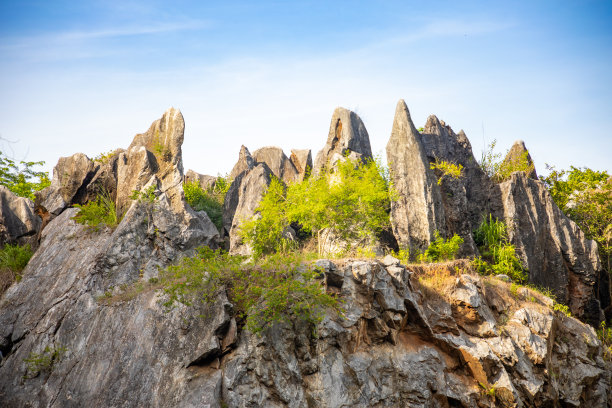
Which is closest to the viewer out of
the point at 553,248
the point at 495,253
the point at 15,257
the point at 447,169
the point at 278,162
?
the point at 495,253

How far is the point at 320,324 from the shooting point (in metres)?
12.4

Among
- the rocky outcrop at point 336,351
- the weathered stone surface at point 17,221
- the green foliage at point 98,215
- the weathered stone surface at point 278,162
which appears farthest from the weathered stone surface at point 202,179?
the rocky outcrop at point 336,351

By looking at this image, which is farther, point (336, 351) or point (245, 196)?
point (245, 196)

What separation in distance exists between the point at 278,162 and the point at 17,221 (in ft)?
41.9

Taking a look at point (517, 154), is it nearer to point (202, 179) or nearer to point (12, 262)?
point (202, 179)

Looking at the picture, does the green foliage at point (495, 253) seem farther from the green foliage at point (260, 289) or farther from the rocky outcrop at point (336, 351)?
the green foliage at point (260, 289)

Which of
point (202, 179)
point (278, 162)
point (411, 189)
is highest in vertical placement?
point (278, 162)

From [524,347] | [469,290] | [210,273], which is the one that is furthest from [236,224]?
[524,347]

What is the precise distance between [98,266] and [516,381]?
13.4 meters

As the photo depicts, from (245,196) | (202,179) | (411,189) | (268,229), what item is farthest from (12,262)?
(411,189)

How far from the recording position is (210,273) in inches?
506

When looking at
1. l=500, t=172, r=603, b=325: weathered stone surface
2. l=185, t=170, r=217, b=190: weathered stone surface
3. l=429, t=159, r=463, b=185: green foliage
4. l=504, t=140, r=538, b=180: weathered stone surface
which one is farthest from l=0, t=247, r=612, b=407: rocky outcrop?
l=185, t=170, r=217, b=190: weathered stone surface

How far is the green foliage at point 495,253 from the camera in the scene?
1739cm

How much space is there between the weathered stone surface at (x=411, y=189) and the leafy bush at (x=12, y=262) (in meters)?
14.3
